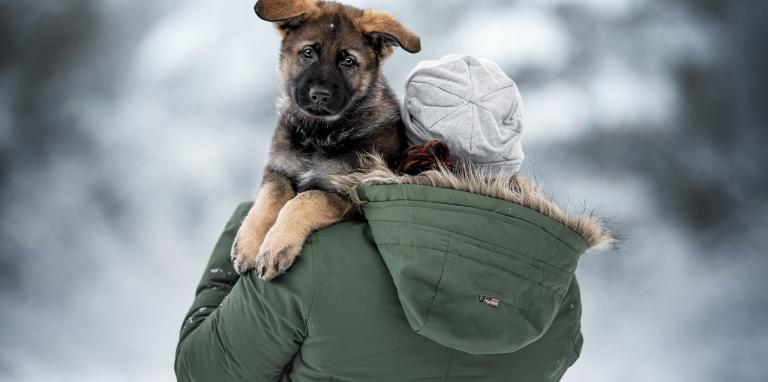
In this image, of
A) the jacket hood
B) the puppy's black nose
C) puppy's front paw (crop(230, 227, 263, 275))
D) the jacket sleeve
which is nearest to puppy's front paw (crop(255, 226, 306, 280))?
the jacket sleeve

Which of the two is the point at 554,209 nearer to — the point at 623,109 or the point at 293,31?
the point at 293,31

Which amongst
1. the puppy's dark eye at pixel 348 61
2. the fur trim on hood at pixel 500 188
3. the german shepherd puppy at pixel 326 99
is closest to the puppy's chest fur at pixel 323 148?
the german shepherd puppy at pixel 326 99

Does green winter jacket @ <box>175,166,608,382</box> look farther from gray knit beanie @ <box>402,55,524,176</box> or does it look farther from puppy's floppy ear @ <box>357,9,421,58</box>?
puppy's floppy ear @ <box>357,9,421,58</box>

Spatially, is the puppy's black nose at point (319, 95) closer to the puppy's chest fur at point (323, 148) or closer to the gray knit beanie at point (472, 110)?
the puppy's chest fur at point (323, 148)

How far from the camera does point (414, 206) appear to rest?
156cm

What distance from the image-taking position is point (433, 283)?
1.54 m

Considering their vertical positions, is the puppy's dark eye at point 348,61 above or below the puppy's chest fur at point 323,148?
above

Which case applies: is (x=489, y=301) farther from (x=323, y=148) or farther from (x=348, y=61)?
(x=348, y=61)

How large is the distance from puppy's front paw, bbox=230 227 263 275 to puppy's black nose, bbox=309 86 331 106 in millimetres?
510

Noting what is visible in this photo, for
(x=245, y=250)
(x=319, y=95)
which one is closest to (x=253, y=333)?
(x=245, y=250)

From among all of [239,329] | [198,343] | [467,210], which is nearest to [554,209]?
[467,210]

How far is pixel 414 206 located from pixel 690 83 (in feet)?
10.4

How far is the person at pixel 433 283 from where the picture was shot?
1.54 m

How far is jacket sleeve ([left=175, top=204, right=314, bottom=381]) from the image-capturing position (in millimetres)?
1655
